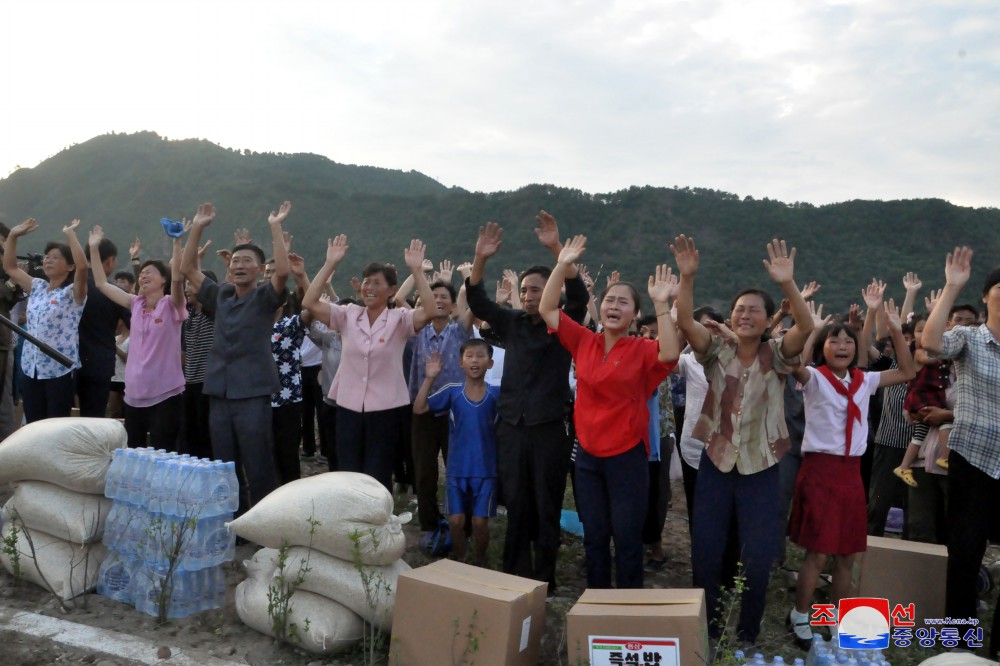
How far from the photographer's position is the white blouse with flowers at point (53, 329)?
185 inches

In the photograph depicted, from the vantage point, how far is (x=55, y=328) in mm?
4770

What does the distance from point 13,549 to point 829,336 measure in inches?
165

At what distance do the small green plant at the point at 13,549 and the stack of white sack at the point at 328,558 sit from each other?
1.19 metres

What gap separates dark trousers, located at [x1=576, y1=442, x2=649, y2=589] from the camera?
346 cm

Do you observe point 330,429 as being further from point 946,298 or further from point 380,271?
point 946,298

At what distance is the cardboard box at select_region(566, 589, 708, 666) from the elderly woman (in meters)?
3.65

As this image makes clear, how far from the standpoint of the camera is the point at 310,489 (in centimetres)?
330

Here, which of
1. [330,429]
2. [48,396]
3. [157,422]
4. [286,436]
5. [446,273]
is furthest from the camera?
[330,429]

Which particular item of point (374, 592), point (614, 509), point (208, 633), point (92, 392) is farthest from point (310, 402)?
point (614, 509)

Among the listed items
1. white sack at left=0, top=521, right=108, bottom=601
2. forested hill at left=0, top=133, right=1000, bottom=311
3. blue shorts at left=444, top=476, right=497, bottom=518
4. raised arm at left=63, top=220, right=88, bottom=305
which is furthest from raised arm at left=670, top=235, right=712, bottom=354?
forested hill at left=0, top=133, right=1000, bottom=311

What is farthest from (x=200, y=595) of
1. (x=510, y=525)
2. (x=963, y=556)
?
(x=963, y=556)

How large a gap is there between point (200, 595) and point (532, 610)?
1.64 metres

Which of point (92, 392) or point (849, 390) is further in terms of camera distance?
point (92, 392)

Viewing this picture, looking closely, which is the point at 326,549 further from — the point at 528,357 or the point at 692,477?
the point at 692,477
